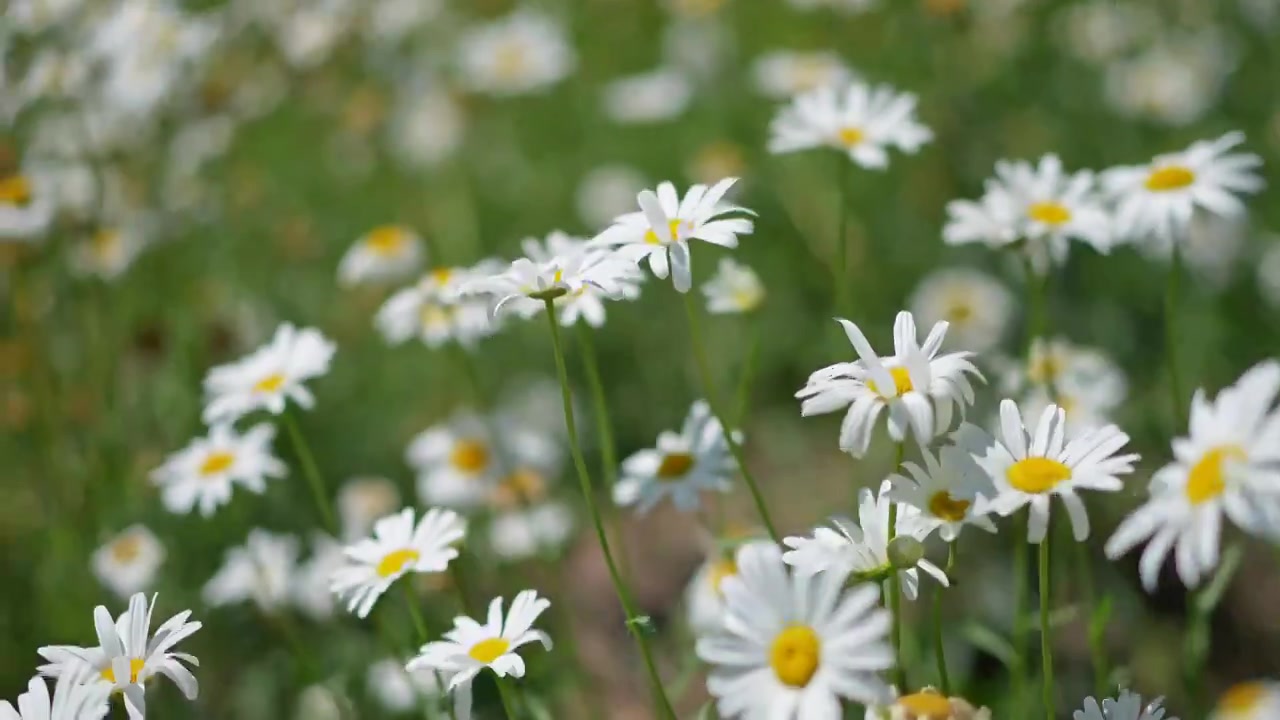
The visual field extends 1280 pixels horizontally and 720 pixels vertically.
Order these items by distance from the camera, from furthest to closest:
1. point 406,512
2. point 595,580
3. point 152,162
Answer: point 152,162, point 595,580, point 406,512

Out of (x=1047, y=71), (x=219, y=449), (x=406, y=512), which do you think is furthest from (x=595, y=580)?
(x=1047, y=71)

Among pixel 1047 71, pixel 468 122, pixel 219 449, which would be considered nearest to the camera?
pixel 219 449

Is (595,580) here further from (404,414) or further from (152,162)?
(152,162)

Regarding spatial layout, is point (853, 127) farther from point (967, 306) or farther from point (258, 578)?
point (258, 578)

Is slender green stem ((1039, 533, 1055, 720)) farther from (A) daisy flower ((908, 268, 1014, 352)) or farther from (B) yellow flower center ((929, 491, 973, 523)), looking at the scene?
(A) daisy flower ((908, 268, 1014, 352))

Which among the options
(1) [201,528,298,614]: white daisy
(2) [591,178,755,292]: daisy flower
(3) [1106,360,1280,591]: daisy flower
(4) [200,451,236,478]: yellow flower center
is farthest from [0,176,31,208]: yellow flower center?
(3) [1106,360,1280,591]: daisy flower

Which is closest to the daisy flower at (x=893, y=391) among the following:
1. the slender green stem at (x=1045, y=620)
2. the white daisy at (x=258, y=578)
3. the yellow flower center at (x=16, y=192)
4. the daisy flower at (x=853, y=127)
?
the slender green stem at (x=1045, y=620)
